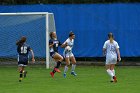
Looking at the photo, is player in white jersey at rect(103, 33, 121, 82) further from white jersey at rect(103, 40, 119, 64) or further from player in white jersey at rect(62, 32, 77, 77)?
player in white jersey at rect(62, 32, 77, 77)

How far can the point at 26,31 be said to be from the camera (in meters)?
Result: 34.2

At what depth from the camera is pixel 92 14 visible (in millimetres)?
35406

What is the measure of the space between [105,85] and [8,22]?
15.2 m

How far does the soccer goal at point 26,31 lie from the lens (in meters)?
33.6

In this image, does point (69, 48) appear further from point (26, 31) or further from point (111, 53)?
point (26, 31)

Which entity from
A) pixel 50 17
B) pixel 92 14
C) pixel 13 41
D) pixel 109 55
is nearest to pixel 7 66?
pixel 13 41

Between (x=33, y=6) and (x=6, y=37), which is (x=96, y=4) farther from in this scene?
(x=6, y=37)

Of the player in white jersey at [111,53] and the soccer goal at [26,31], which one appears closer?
the player in white jersey at [111,53]

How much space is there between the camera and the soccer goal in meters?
33.6

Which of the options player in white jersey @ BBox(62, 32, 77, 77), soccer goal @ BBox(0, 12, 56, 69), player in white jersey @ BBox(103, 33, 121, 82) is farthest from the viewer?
soccer goal @ BBox(0, 12, 56, 69)

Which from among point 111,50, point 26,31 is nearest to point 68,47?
point 111,50

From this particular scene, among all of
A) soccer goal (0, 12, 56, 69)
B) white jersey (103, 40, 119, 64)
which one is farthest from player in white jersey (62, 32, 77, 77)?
soccer goal (0, 12, 56, 69)

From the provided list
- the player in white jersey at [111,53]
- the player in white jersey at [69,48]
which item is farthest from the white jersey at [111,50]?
the player in white jersey at [69,48]

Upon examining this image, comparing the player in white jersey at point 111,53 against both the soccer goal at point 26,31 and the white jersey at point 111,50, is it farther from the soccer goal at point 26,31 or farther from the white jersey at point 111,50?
the soccer goal at point 26,31
